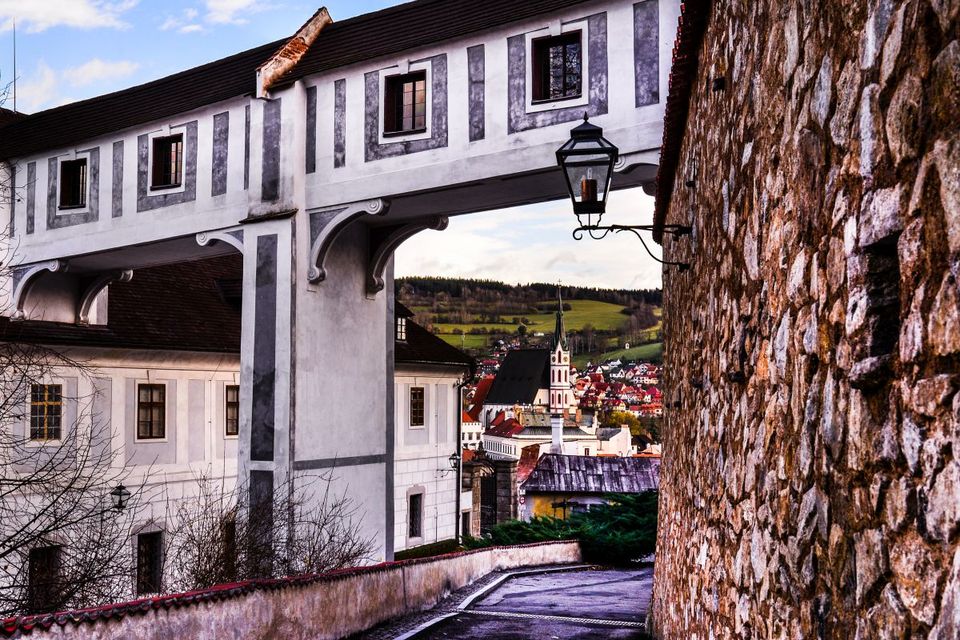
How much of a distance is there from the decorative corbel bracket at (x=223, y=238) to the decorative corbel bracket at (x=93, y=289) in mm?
5685

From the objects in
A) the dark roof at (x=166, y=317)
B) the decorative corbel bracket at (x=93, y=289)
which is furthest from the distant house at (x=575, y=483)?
the decorative corbel bracket at (x=93, y=289)

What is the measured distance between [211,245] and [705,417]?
1565cm

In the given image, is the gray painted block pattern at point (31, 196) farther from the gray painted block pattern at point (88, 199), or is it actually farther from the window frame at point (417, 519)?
the window frame at point (417, 519)

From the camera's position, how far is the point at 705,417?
216 inches

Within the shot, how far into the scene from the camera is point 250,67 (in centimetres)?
1905

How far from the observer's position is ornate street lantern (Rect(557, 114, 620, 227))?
27.2 ft

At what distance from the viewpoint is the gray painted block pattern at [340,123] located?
17.5 meters

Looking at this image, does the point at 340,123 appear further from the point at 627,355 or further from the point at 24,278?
the point at 627,355

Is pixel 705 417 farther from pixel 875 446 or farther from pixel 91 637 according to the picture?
pixel 91 637

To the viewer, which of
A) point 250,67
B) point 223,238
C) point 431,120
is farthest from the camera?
point 250,67

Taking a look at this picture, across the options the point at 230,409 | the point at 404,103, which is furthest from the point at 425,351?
the point at 404,103

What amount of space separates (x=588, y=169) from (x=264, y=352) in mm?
10560

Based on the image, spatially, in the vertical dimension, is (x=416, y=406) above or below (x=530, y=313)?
below

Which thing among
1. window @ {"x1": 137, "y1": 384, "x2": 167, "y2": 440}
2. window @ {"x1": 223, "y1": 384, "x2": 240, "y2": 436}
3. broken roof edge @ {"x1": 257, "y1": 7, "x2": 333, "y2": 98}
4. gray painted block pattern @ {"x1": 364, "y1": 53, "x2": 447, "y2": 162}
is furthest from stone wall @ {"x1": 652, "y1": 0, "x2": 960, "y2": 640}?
window @ {"x1": 223, "y1": 384, "x2": 240, "y2": 436}
